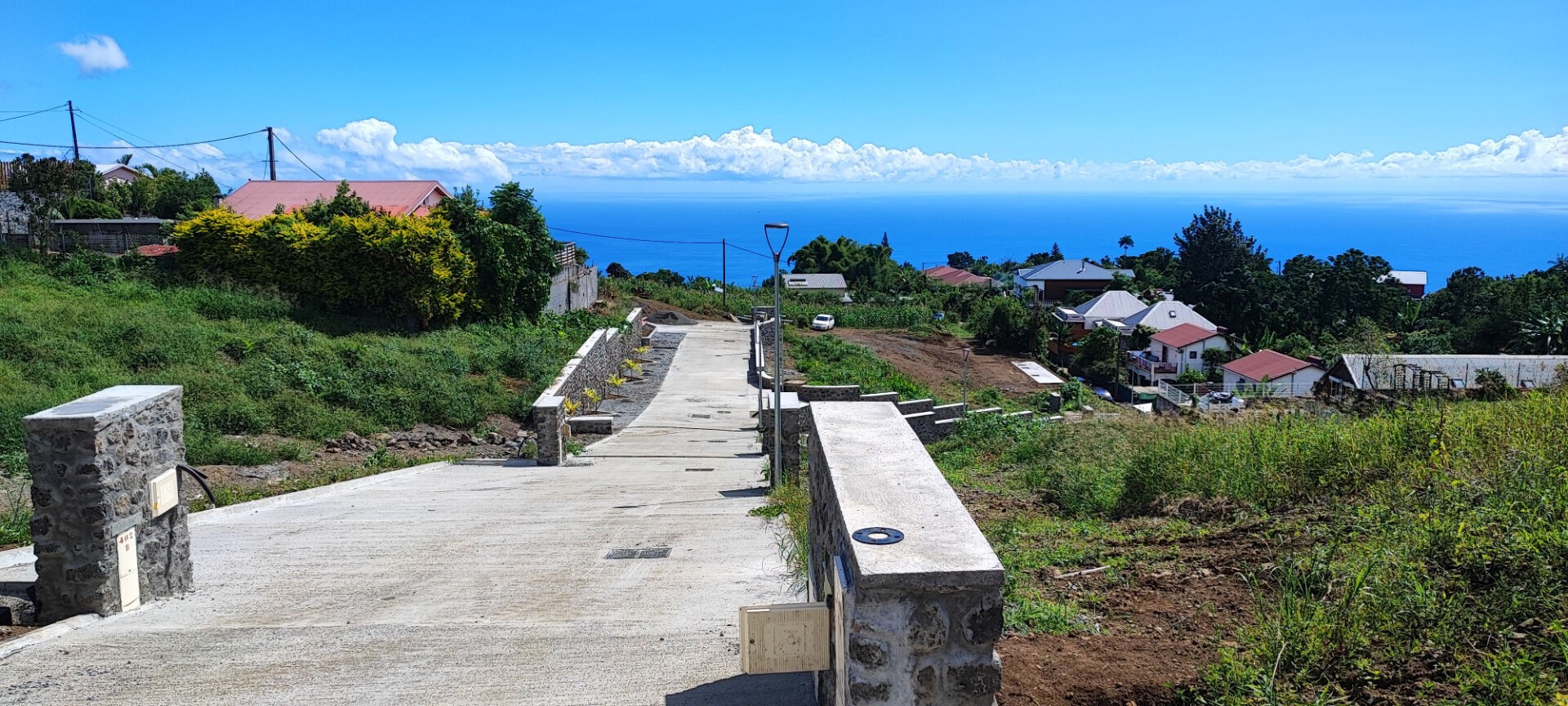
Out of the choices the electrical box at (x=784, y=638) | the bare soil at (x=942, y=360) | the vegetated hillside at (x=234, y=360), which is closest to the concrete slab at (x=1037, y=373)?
the bare soil at (x=942, y=360)

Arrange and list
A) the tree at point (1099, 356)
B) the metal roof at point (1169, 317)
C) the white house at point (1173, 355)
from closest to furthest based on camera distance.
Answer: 1. the tree at point (1099, 356)
2. the white house at point (1173, 355)
3. the metal roof at point (1169, 317)

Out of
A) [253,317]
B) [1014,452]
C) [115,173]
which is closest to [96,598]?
[1014,452]

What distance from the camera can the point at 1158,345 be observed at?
53656 mm

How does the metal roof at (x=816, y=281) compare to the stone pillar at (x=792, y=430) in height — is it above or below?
below

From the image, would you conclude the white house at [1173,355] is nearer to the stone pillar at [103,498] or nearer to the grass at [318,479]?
the grass at [318,479]

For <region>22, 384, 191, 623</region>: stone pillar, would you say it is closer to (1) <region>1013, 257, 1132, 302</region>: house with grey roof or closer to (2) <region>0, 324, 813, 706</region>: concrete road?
(2) <region>0, 324, 813, 706</region>: concrete road

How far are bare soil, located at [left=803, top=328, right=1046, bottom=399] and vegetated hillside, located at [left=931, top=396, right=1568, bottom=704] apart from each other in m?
22.2

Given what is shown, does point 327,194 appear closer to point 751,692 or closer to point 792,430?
point 792,430

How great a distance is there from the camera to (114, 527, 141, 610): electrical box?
6340mm

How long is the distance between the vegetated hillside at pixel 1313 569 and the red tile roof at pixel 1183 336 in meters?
46.3

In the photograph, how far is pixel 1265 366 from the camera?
148 ft

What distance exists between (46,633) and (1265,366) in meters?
47.7

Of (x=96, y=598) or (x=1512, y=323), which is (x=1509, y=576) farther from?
(x=1512, y=323)

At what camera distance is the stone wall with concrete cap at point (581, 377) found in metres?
15.5
